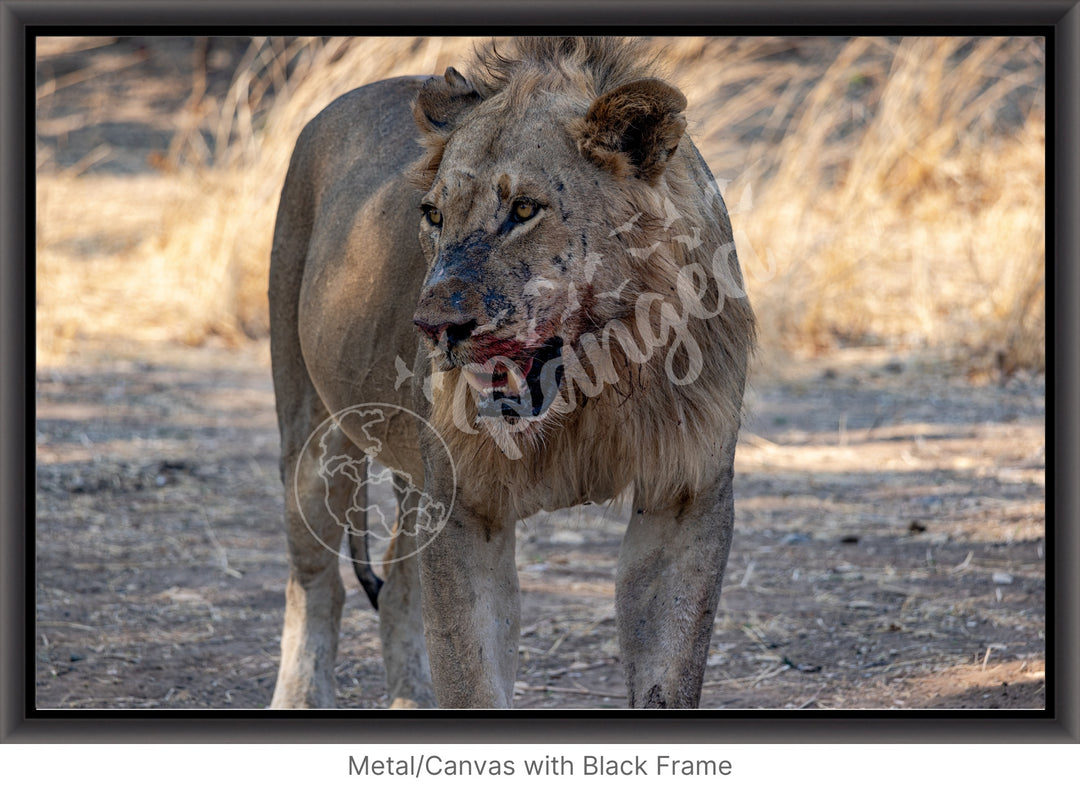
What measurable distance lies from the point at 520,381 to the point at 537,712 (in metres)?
0.63

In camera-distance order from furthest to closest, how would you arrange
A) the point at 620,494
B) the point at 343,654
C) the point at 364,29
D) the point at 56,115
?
1. the point at 56,115
2. the point at 343,654
3. the point at 620,494
4. the point at 364,29

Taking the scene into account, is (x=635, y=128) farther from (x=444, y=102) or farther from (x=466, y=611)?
(x=466, y=611)

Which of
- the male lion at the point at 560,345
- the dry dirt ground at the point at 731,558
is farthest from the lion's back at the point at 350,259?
the dry dirt ground at the point at 731,558

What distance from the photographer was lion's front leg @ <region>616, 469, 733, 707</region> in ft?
9.59

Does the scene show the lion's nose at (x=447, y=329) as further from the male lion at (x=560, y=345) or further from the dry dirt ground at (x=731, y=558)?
the dry dirt ground at (x=731, y=558)

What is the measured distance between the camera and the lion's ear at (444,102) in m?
2.99

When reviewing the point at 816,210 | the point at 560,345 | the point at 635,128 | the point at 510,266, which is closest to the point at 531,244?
the point at 510,266

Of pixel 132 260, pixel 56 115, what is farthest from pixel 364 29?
pixel 56 115

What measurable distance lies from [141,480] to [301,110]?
9.26 feet

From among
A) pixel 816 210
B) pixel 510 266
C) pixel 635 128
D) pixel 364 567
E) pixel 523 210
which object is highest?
pixel 816 210

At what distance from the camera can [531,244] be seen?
2570 mm

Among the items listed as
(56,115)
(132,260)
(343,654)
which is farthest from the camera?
(56,115)

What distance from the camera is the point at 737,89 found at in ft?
38.6

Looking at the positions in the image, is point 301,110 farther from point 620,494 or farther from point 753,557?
point 620,494
